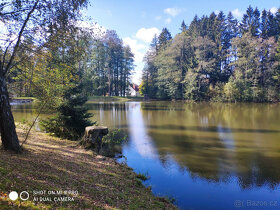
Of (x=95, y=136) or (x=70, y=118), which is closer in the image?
(x=95, y=136)

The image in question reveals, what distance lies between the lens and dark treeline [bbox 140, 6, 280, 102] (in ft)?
130

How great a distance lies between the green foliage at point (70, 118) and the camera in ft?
32.9

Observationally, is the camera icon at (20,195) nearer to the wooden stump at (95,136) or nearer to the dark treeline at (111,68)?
the wooden stump at (95,136)

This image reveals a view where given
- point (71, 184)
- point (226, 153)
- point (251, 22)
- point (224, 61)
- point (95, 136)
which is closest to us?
point (71, 184)

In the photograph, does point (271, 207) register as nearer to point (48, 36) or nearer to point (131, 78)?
point (48, 36)

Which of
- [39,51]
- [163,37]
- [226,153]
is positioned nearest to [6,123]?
[39,51]

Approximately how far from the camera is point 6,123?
5.25 metres

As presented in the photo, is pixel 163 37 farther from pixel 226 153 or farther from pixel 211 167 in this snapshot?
pixel 211 167

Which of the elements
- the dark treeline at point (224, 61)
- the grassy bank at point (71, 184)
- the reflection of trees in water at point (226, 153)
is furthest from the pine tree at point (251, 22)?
the grassy bank at point (71, 184)

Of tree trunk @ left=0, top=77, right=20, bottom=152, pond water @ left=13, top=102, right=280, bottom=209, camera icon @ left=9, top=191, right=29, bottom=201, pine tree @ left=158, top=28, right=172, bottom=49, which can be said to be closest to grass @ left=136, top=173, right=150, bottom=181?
pond water @ left=13, top=102, right=280, bottom=209

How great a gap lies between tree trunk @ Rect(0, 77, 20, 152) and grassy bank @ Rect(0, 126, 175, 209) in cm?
28

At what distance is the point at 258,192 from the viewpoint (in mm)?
5734

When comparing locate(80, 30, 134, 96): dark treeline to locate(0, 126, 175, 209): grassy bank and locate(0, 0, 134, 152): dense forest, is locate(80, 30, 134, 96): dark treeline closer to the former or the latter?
locate(0, 0, 134, 152): dense forest

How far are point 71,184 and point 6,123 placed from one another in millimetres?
2666
